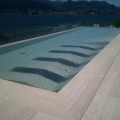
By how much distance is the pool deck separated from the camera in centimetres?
240

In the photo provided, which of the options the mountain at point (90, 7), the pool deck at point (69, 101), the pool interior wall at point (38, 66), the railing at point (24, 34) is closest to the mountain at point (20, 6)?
the mountain at point (90, 7)

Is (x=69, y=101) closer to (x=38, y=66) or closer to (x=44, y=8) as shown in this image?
(x=38, y=66)

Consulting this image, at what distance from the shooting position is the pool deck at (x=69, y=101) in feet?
7.89

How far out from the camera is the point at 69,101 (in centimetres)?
274

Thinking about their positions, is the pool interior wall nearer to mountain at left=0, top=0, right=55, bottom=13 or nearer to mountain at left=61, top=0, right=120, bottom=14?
mountain at left=0, top=0, right=55, bottom=13

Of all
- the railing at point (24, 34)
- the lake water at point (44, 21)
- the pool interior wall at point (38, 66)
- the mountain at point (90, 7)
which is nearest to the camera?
the pool interior wall at point (38, 66)

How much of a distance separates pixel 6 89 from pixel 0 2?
69026 mm

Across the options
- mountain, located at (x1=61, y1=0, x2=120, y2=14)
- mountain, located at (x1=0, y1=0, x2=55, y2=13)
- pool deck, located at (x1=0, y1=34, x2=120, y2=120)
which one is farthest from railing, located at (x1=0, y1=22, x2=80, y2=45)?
mountain, located at (x1=61, y1=0, x2=120, y2=14)

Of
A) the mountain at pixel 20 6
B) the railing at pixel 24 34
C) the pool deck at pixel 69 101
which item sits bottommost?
the pool deck at pixel 69 101

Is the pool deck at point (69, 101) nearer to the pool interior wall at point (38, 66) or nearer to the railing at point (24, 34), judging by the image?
the pool interior wall at point (38, 66)

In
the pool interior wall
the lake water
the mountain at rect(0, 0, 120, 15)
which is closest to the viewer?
the pool interior wall

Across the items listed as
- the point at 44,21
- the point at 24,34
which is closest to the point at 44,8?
the point at 44,21

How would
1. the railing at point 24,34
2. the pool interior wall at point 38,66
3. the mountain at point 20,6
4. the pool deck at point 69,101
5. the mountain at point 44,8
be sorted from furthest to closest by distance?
1. the mountain at point 44,8
2. the mountain at point 20,6
3. the railing at point 24,34
4. the pool interior wall at point 38,66
5. the pool deck at point 69,101

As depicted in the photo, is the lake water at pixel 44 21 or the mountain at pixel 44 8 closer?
the lake water at pixel 44 21
